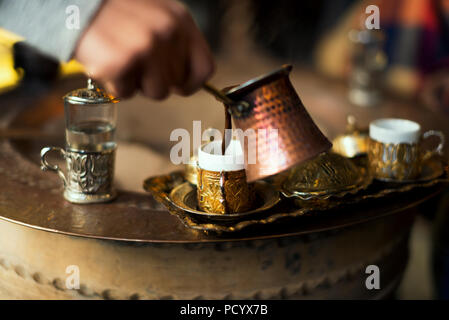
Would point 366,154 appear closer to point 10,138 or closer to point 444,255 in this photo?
point 444,255

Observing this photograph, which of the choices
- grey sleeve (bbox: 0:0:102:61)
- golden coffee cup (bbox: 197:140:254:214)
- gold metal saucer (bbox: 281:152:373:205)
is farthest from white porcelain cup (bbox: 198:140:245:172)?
grey sleeve (bbox: 0:0:102:61)

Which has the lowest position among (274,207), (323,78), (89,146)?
(274,207)

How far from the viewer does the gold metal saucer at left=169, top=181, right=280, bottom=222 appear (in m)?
0.81

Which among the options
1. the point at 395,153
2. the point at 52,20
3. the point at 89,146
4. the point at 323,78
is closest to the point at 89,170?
the point at 89,146

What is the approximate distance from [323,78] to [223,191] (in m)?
1.42

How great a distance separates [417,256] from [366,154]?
43.8 inches

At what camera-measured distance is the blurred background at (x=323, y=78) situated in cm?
168

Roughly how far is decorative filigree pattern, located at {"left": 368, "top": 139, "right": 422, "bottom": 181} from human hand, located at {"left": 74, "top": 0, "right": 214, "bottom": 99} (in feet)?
1.67

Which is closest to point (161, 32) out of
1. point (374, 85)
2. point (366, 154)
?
point (366, 154)

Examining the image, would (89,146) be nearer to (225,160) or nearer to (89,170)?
(89,170)

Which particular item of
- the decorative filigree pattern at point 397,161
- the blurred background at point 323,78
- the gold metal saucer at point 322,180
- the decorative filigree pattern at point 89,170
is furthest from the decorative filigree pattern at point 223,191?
the blurred background at point 323,78

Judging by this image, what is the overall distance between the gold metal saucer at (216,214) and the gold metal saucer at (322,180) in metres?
0.03

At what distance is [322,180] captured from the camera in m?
0.89

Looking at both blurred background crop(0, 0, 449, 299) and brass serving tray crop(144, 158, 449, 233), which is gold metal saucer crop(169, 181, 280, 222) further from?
blurred background crop(0, 0, 449, 299)
